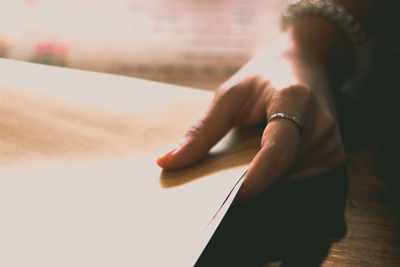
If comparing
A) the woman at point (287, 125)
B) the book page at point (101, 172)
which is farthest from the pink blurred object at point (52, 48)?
the woman at point (287, 125)

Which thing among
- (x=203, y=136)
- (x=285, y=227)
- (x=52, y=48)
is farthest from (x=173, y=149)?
(x=52, y=48)

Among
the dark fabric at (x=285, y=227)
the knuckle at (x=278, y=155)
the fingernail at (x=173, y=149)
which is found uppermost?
the fingernail at (x=173, y=149)

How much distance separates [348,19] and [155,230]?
466mm

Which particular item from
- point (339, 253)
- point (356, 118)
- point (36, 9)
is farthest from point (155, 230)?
point (36, 9)

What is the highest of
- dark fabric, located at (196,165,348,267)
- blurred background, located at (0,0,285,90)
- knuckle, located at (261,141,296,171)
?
blurred background, located at (0,0,285,90)

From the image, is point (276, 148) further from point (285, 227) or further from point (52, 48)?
point (52, 48)

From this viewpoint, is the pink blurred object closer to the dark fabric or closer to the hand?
the hand

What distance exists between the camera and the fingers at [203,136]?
423 mm

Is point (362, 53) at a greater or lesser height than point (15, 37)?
lesser

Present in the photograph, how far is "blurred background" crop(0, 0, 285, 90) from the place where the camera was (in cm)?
90

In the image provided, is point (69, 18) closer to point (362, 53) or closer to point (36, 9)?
point (36, 9)

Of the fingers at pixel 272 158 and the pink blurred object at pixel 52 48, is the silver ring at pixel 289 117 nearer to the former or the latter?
the fingers at pixel 272 158

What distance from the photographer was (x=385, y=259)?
35 cm

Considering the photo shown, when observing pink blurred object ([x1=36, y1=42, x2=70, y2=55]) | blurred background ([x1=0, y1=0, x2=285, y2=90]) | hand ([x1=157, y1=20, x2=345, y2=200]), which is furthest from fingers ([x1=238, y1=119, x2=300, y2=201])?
pink blurred object ([x1=36, y1=42, x2=70, y2=55])
